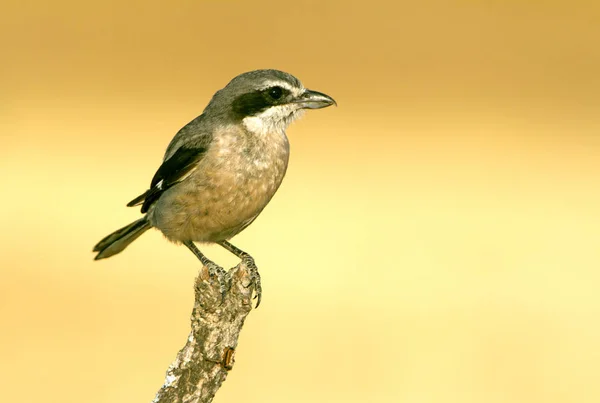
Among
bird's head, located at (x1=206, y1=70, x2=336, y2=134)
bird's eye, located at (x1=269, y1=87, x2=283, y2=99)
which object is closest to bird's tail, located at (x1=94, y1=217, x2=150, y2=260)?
bird's head, located at (x1=206, y1=70, x2=336, y2=134)

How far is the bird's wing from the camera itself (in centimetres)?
357

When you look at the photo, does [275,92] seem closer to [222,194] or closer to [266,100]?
[266,100]

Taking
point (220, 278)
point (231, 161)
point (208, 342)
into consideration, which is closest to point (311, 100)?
point (231, 161)

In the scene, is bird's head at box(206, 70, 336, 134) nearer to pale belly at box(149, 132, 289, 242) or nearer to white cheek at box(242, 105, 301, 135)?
white cheek at box(242, 105, 301, 135)

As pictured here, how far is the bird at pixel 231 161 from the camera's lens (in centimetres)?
346

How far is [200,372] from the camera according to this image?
2.58 metres

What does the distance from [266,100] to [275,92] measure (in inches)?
2.2

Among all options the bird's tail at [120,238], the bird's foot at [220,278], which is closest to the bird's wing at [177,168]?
the bird's tail at [120,238]

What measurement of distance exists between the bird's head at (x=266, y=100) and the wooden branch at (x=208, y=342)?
1.10 m

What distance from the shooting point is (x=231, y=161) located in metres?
3.48

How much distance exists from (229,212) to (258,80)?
64 cm

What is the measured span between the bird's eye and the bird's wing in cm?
41

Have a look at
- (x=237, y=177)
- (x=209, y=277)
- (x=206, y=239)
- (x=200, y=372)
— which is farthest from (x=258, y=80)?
(x=200, y=372)

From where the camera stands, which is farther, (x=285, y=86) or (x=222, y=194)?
(x=285, y=86)
